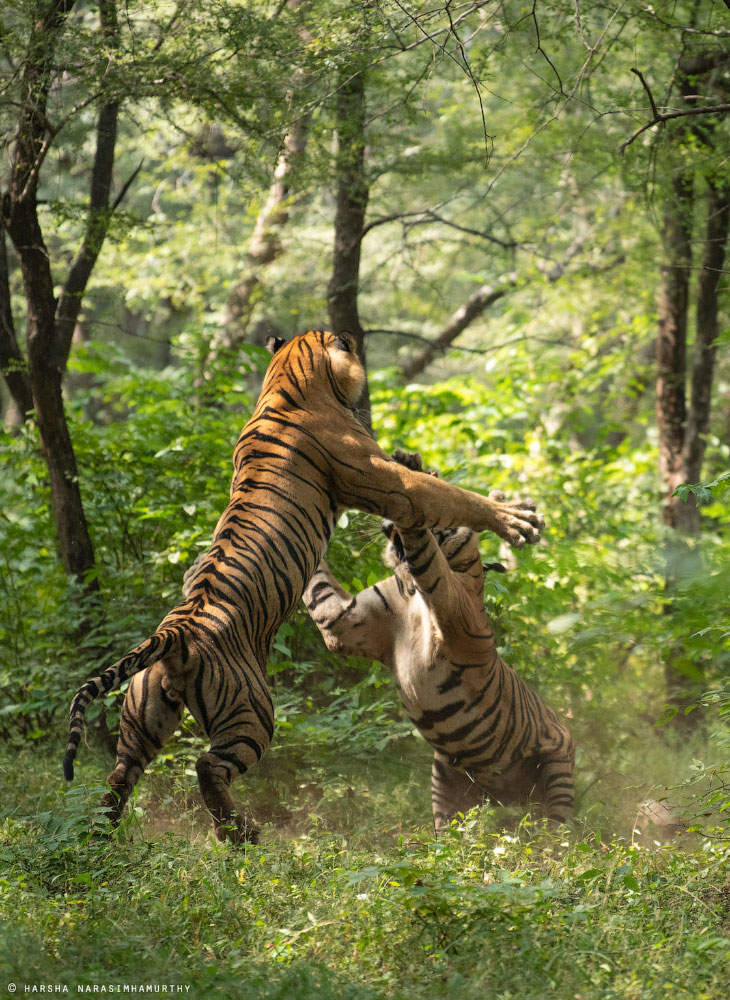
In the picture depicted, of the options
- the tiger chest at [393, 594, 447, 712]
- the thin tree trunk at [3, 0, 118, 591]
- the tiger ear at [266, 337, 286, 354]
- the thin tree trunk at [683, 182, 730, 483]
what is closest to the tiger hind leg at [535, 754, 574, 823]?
the tiger chest at [393, 594, 447, 712]

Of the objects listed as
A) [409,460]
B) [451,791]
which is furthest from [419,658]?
[409,460]

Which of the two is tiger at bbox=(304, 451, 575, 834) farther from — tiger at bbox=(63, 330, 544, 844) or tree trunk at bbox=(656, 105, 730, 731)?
tree trunk at bbox=(656, 105, 730, 731)

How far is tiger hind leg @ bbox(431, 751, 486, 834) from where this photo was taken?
4523mm

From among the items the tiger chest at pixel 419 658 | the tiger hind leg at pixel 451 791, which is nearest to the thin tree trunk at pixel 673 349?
the tiger hind leg at pixel 451 791

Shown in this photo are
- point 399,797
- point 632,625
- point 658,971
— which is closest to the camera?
point 658,971

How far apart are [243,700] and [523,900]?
3.95 ft

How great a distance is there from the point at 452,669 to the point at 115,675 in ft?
5.07

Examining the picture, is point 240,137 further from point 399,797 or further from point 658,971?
point 658,971

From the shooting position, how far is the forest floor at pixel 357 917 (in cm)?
260

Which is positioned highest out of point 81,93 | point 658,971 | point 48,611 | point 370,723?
point 81,93

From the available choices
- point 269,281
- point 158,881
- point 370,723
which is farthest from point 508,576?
point 269,281

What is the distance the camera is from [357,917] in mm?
2939

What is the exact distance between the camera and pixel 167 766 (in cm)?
514

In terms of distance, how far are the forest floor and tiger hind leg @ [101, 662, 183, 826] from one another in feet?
0.44
